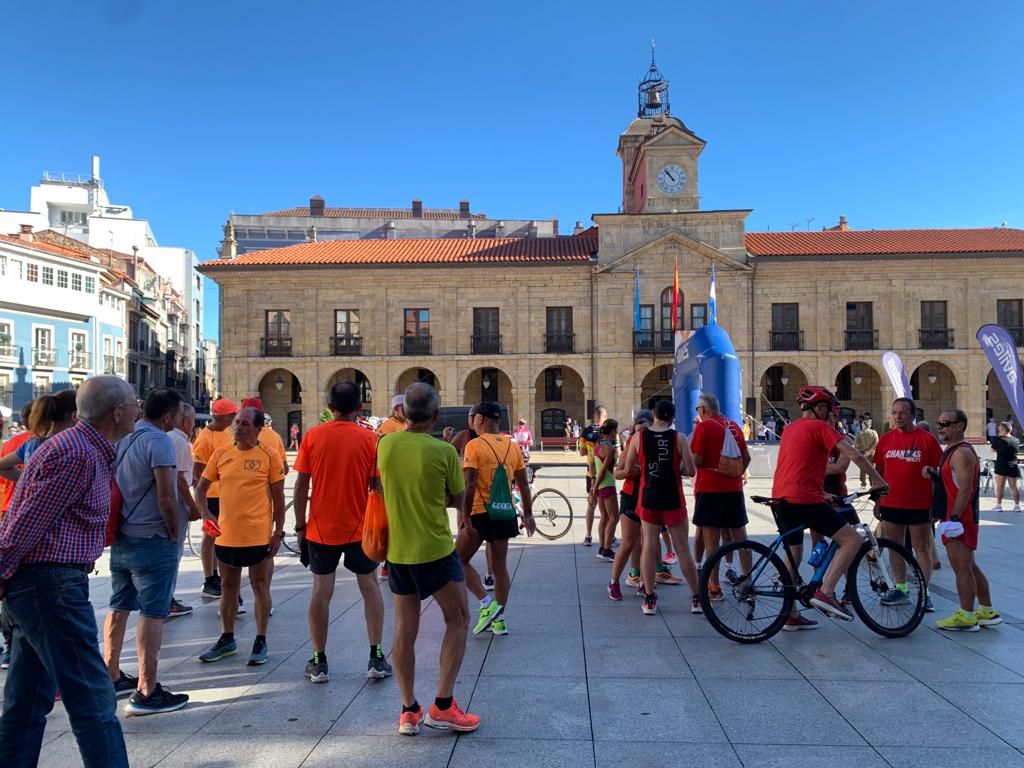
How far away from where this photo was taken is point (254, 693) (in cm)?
410

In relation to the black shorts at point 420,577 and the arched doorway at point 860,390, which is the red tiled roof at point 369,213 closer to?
the arched doorway at point 860,390

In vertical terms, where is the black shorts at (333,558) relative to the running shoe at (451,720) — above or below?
above

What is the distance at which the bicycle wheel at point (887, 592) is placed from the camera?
5.06 m

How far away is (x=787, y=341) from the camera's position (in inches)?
1283

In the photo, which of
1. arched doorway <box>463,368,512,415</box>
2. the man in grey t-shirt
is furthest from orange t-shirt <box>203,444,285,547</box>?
arched doorway <box>463,368,512,415</box>

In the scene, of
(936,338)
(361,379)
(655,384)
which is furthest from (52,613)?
(936,338)

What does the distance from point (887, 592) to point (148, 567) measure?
508cm

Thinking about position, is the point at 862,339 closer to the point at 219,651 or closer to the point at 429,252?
the point at 429,252

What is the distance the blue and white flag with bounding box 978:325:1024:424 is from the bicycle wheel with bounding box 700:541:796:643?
3.60 metres

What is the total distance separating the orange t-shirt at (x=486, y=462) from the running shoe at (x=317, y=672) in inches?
59.2

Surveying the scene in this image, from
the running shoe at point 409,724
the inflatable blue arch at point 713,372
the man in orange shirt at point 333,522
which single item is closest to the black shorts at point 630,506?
the man in orange shirt at point 333,522

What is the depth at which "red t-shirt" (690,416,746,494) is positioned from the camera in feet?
19.6

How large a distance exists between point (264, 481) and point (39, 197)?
59233 mm

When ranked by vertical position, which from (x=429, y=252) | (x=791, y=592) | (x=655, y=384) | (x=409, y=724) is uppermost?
(x=429, y=252)
